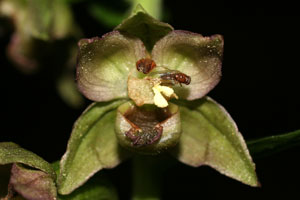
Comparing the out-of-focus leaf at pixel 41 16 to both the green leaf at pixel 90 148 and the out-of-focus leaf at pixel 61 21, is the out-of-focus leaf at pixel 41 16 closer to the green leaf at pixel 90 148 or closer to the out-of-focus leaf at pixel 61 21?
the out-of-focus leaf at pixel 61 21

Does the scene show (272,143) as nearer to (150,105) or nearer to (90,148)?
(150,105)

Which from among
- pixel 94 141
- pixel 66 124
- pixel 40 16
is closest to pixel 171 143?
pixel 94 141

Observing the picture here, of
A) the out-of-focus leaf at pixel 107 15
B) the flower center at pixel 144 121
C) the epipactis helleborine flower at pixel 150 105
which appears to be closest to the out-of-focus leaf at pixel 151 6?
Answer: the epipactis helleborine flower at pixel 150 105

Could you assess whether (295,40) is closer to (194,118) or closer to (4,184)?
(194,118)

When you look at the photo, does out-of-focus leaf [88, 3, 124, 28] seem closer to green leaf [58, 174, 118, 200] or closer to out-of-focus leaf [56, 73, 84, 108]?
→ out-of-focus leaf [56, 73, 84, 108]

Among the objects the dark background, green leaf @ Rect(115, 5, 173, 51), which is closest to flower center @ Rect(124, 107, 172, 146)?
green leaf @ Rect(115, 5, 173, 51)
